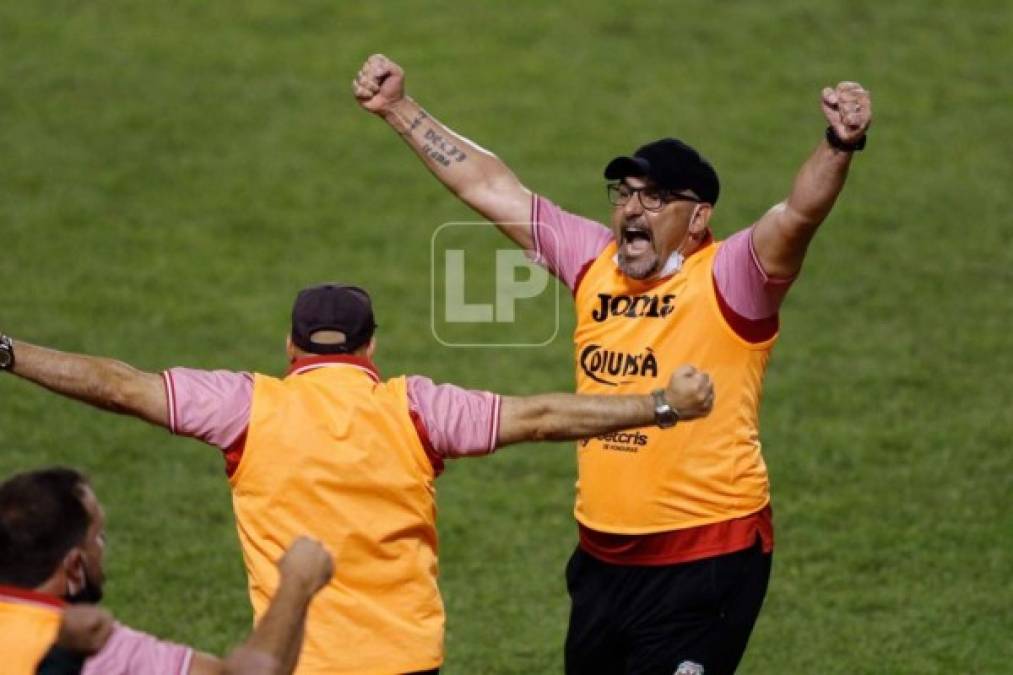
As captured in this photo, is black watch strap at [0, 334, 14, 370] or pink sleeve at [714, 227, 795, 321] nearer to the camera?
black watch strap at [0, 334, 14, 370]

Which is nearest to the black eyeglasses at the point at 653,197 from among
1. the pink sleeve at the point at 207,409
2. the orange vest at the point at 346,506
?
the orange vest at the point at 346,506

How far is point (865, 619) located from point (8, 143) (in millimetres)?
9707

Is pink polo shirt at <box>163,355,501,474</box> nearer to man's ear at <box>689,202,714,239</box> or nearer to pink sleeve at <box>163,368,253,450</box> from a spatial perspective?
pink sleeve at <box>163,368,253,450</box>

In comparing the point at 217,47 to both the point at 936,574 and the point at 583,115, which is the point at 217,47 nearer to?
the point at 583,115

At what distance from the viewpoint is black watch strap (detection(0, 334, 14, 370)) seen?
6398 millimetres

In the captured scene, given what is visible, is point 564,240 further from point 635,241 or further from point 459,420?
point 459,420

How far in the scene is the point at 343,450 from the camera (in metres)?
6.32

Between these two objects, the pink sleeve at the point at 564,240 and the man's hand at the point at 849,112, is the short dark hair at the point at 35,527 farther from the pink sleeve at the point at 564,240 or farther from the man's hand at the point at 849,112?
the man's hand at the point at 849,112

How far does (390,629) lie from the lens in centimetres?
641

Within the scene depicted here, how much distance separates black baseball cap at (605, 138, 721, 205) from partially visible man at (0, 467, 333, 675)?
9.47 ft

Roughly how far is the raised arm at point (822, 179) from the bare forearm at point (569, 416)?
118 centimetres

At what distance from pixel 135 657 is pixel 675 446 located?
2710 mm

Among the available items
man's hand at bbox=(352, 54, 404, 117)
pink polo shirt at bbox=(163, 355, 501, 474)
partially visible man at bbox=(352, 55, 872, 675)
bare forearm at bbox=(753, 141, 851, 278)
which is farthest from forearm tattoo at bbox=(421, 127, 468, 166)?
pink polo shirt at bbox=(163, 355, 501, 474)

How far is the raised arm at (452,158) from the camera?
8.01 meters
